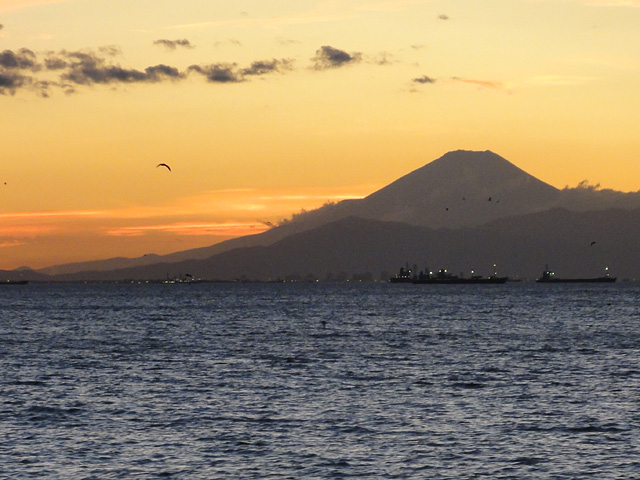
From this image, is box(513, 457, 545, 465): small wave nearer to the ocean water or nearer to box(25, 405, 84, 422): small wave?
the ocean water

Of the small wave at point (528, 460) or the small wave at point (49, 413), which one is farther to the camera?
the small wave at point (49, 413)

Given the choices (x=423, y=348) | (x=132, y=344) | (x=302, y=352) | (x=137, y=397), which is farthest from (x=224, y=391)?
(x=132, y=344)

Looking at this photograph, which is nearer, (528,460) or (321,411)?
(528,460)

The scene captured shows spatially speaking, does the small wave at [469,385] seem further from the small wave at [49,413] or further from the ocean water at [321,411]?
the small wave at [49,413]

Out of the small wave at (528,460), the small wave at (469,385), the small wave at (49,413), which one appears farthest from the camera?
the small wave at (469,385)

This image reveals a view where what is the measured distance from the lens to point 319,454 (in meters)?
39.8

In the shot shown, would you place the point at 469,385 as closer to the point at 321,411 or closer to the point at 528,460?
the point at 321,411

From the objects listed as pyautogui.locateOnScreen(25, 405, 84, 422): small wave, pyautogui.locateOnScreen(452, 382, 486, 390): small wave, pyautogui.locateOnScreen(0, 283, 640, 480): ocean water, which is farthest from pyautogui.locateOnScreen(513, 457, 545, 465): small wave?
pyautogui.locateOnScreen(25, 405, 84, 422): small wave

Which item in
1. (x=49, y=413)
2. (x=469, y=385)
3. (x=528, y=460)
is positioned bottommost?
(x=528, y=460)

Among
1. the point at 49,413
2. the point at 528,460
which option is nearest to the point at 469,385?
the point at 528,460

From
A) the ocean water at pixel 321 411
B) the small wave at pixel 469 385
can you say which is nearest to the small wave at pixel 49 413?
the ocean water at pixel 321 411

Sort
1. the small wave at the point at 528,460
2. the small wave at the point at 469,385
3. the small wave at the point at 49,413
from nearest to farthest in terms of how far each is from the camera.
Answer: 1. the small wave at the point at 528,460
2. the small wave at the point at 49,413
3. the small wave at the point at 469,385

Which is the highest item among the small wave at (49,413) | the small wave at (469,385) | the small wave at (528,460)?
the small wave at (49,413)

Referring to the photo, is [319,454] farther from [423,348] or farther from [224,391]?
[423,348]
